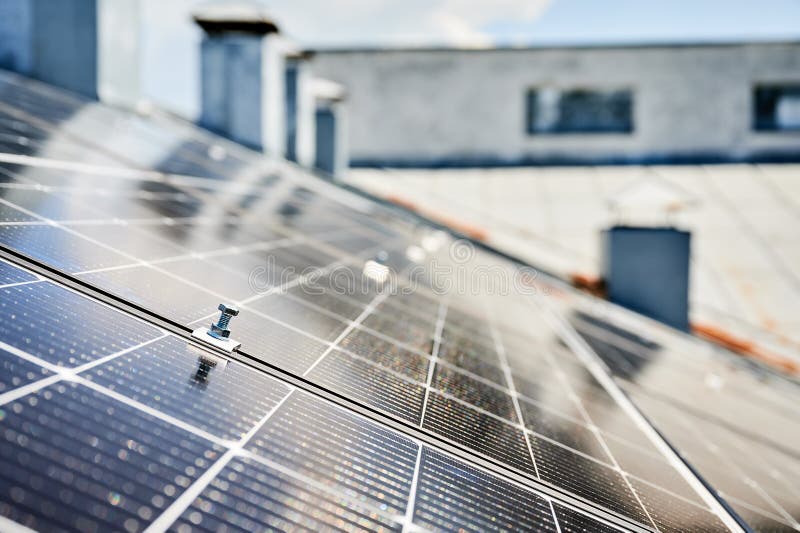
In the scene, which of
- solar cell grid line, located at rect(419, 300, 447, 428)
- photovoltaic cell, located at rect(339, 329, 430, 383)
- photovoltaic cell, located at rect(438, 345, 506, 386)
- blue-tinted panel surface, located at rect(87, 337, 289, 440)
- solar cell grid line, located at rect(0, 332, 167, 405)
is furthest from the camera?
photovoltaic cell, located at rect(438, 345, 506, 386)

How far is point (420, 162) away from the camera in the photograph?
28.0 meters

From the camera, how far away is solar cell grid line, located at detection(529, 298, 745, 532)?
4.44 m

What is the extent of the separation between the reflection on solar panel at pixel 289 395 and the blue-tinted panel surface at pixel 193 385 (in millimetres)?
13

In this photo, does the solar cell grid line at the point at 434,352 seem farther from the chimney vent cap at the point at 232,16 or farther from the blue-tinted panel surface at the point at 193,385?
the chimney vent cap at the point at 232,16

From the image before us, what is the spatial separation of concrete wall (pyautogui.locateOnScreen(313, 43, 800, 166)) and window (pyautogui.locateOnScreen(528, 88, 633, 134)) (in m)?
0.41

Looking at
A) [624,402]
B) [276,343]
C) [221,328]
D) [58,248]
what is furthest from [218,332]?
[624,402]

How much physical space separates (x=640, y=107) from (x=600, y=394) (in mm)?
24595

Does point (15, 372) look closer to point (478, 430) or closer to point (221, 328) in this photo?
point (221, 328)

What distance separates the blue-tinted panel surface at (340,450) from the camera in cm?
292

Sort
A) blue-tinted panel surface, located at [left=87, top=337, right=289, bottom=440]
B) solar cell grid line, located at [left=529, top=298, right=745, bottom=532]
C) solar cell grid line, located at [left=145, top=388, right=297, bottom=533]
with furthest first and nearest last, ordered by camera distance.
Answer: solar cell grid line, located at [left=529, top=298, right=745, bottom=532]
blue-tinted panel surface, located at [left=87, top=337, right=289, bottom=440]
solar cell grid line, located at [left=145, top=388, right=297, bottom=533]

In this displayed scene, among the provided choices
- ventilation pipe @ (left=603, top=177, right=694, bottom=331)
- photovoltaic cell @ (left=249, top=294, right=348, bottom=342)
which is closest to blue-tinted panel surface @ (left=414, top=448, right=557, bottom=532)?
photovoltaic cell @ (left=249, top=294, right=348, bottom=342)

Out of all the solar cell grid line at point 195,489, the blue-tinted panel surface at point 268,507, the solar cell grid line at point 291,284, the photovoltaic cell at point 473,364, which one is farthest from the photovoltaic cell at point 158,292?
the photovoltaic cell at point 473,364

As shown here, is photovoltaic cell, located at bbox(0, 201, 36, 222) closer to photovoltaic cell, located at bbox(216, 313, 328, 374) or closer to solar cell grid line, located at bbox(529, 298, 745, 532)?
photovoltaic cell, located at bbox(216, 313, 328, 374)

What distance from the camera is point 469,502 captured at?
3227 mm
